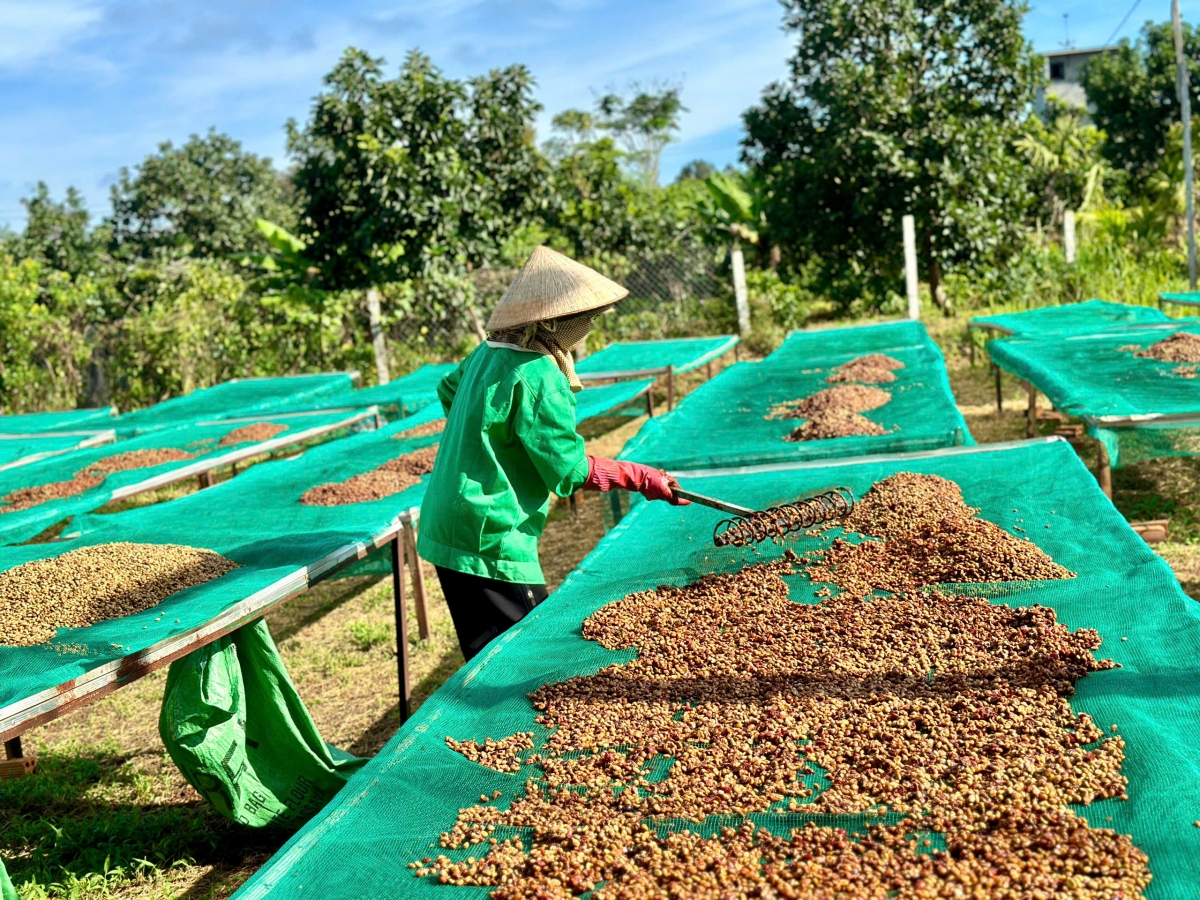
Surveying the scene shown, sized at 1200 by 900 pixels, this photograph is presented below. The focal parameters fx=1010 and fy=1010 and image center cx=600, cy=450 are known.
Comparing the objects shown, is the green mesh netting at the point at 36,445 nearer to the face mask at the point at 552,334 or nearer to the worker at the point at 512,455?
the worker at the point at 512,455

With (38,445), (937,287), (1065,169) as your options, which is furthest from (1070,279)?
(38,445)

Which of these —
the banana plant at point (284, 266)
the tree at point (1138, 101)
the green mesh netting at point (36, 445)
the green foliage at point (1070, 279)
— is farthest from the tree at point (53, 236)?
the tree at point (1138, 101)

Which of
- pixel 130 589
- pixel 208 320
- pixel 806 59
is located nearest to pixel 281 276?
pixel 208 320

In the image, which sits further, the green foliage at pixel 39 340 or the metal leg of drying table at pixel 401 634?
the green foliage at pixel 39 340

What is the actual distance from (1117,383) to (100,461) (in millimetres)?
5745

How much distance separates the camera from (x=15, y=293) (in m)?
11.3

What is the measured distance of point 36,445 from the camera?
24.6ft

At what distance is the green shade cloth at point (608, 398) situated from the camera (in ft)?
22.0

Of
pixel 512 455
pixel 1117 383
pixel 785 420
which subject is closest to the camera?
pixel 512 455

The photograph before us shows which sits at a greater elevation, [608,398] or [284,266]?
[284,266]

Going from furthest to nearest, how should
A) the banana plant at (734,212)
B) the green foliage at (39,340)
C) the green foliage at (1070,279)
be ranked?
the banana plant at (734,212)
the green foliage at (39,340)
the green foliage at (1070,279)

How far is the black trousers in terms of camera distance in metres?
2.80

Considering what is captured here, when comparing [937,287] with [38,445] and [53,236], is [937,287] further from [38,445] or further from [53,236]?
[53,236]

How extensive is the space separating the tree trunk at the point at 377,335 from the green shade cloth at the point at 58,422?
9.11 ft
